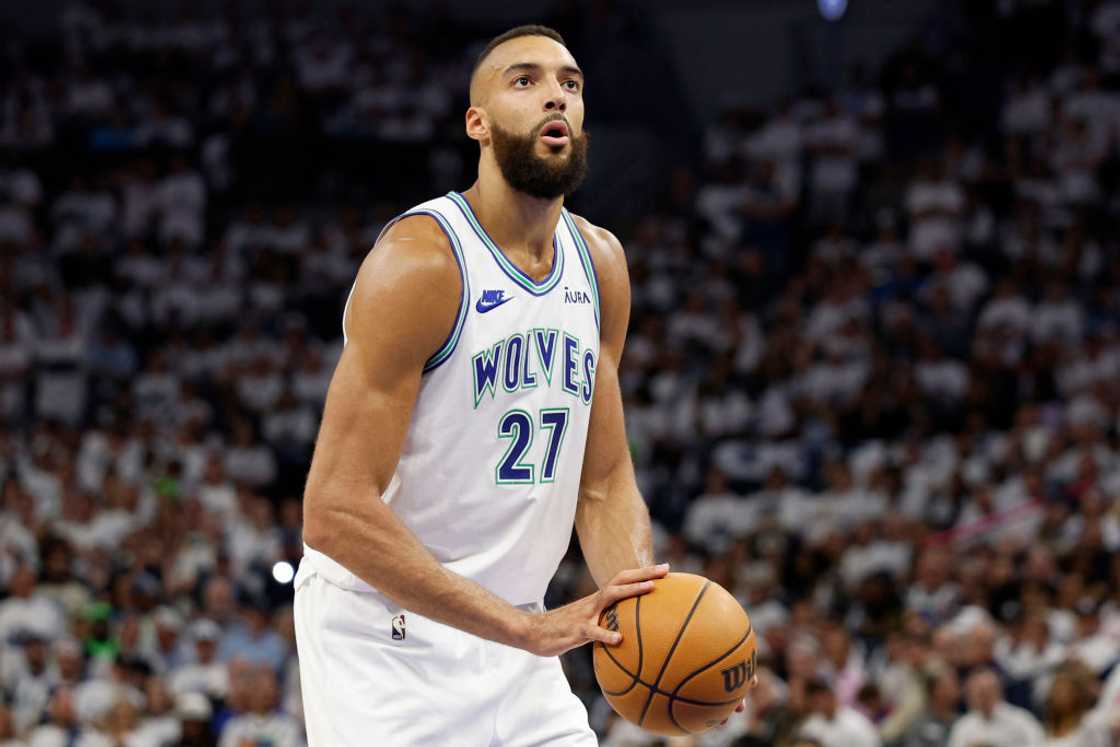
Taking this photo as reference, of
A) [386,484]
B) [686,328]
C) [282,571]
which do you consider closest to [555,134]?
[386,484]

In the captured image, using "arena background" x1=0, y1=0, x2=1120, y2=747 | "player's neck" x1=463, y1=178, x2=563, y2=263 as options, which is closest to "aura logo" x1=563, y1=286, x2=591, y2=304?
"player's neck" x1=463, y1=178, x2=563, y2=263

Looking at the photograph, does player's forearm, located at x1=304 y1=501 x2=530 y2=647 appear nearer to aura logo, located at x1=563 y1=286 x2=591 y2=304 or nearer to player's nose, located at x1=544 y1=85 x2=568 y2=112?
aura logo, located at x1=563 y1=286 x2=591 y2=304

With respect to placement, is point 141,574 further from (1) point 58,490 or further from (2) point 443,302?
(2) point 443,302

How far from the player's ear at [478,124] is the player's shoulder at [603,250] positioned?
1.47 ft

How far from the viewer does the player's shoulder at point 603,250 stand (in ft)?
16.0

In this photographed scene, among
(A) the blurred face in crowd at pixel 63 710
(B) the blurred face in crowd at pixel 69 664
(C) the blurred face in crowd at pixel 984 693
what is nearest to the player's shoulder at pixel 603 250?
(C) the blurred face in crowd at pixel 984 693

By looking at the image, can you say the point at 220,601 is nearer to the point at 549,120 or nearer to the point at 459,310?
the point at 459,310

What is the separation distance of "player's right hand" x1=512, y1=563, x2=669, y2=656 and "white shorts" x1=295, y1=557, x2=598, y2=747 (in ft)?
0.61

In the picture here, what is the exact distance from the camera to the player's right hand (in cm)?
418

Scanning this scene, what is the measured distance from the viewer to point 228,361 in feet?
56.2

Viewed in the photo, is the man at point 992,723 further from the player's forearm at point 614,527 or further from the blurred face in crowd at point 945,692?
the player's forearm at point 614,527

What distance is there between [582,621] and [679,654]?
27 cm

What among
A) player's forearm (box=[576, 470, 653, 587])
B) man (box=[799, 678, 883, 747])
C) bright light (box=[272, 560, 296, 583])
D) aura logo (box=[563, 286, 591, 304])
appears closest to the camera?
aura logo (box=[563, 286, 591, 304])

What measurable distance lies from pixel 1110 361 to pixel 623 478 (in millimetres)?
10466
